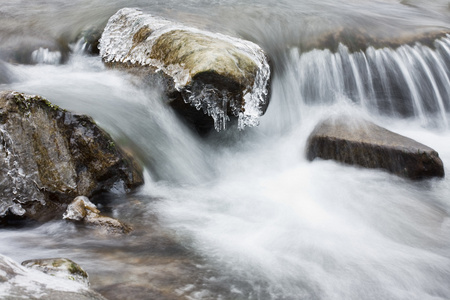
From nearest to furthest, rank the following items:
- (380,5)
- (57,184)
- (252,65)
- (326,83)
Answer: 1. (57,184)
2. (252,65)
3. (326,83)
4. (380,5)

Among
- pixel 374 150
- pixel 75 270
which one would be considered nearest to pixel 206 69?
pixel 374 150

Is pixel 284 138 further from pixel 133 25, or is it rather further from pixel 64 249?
pixel 64 249

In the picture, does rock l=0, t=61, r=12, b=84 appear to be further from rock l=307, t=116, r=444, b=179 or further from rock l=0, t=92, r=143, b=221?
rock l=307, t=116, r=444, b=179

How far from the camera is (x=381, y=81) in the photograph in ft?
25.8

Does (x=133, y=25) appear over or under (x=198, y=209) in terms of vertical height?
over

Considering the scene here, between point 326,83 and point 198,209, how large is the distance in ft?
14.0

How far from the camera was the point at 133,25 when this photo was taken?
7.22m

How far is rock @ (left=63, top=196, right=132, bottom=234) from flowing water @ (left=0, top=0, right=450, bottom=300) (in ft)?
0.36

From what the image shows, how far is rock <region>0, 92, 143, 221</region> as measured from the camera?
155 inches

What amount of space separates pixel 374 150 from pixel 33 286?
4.81 m

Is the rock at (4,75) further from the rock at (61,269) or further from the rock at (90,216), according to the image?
the rock at (61,269)

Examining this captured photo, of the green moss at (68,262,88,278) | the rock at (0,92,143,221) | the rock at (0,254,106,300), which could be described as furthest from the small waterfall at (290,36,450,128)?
the rock at (0,254,106,300)

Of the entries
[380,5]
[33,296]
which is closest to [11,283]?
[33,296]

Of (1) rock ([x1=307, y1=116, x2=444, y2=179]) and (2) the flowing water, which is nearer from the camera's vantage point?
(2) the flowing water
